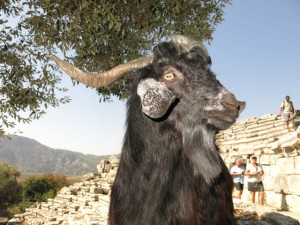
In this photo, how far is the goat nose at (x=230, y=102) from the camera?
8.95 ft

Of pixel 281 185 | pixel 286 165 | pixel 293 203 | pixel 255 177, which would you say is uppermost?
pixel 286 165

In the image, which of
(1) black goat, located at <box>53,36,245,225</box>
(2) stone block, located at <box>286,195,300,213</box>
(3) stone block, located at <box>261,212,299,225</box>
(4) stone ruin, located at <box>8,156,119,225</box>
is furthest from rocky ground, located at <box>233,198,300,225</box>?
(4) stone ruin, located at <box>8,156,119,225</box>

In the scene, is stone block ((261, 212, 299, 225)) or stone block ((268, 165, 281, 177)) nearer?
stone block ((261, 212, 299, 225))

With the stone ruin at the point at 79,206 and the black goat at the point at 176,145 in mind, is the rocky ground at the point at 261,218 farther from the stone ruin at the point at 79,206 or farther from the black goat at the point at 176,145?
the stone ruin at the point at 79,206

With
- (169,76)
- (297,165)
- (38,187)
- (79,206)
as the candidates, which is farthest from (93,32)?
(38,187)

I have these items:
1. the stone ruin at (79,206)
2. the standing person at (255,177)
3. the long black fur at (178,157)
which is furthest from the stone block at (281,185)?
the long black fur at (178,157)

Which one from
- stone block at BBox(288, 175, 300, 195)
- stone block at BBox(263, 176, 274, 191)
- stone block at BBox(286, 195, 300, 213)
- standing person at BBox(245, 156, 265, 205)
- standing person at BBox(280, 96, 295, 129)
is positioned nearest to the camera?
stone block at BBox(286, 195, 300, 213)

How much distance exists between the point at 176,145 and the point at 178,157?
0.11 m

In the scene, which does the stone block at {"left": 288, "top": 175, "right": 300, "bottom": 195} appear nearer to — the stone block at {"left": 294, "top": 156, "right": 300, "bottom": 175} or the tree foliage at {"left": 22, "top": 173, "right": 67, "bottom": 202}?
the stone block at {"left": 294, "top": 156, "right": 300, "bottom": 175}

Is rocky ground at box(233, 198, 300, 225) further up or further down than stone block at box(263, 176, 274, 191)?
further down

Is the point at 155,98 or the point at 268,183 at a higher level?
the point at 155,98

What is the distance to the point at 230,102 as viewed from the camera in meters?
2.72

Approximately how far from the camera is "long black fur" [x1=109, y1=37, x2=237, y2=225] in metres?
2.89

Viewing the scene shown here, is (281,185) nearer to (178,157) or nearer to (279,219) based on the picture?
(279,219)
